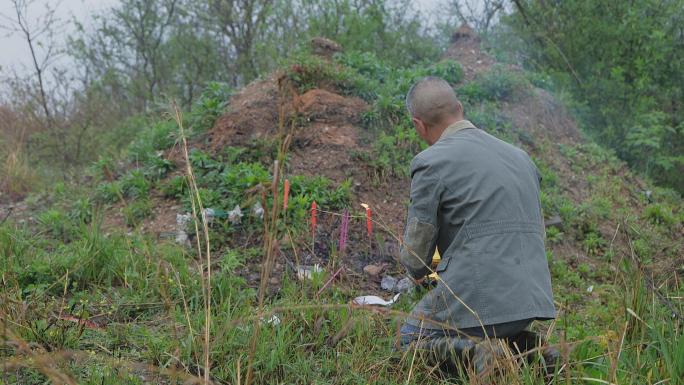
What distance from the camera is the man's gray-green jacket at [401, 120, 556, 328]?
118 inches

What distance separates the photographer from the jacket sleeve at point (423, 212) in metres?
3.15

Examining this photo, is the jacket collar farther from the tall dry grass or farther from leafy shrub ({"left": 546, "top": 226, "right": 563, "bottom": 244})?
the tall dry grass

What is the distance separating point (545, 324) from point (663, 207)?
3733 millimetres

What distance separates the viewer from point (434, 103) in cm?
346

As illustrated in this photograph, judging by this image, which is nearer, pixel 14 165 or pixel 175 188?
pixel 175 188

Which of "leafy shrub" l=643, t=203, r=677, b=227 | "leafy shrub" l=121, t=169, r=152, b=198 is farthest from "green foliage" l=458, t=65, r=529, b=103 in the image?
"leafy shrub" l=121, t=169, r=152, b=198

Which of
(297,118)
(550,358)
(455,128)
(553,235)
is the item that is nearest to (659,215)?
(553,235)

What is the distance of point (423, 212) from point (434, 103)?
0.66 meters

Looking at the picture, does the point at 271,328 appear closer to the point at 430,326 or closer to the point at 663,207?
the point at 430,326

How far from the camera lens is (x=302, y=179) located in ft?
18.9

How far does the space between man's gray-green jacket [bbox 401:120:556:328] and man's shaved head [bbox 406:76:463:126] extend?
0.75ft

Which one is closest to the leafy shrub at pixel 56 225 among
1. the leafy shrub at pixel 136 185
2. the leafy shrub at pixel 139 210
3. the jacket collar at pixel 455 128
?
the leafy shrub at pixel 139 210

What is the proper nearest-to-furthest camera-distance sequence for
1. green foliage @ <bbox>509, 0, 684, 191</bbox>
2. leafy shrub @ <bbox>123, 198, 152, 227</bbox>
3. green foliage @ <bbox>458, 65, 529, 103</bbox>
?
leafy shrub @ <bbox>123, 198, 152, 227</bbox> → green foliage @ <bbox>458, 65, 529, 103</bbox> → green foliage @ <bbox>509, 0, 684, 191</bbox>

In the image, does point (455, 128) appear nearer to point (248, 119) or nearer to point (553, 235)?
point (553, 235)
